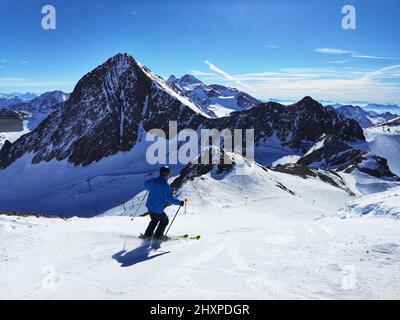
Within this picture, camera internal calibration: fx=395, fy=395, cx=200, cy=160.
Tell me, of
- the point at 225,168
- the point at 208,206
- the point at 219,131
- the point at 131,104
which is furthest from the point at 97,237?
the point at 131,104

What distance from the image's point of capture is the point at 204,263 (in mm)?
9031

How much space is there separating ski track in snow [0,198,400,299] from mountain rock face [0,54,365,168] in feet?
471

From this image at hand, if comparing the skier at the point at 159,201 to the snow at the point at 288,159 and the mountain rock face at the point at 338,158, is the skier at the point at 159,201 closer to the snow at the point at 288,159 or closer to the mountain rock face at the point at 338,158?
the mountain rock face at the point at 338,158

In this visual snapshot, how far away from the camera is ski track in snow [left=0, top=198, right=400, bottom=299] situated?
287 inches

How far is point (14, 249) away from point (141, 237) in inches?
139

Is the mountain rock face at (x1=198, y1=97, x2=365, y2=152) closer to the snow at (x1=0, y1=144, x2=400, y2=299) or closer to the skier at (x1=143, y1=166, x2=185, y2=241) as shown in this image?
the skier at (x1=143, y1=166, x2=185, y2=241)

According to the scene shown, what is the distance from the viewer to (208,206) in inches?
1362

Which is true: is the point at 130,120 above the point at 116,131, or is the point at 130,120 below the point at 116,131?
above

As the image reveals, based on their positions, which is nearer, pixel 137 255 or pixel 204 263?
pixel 204 263

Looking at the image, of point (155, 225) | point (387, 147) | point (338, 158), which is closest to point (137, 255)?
point (155, 225)

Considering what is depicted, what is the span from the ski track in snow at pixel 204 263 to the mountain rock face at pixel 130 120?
143591 millimetres

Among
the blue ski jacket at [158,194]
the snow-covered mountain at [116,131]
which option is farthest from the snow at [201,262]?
the snow-covered mountain at [116,131]

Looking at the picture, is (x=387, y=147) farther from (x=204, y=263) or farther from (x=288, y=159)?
(x=204, y=263)

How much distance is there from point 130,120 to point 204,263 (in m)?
168
